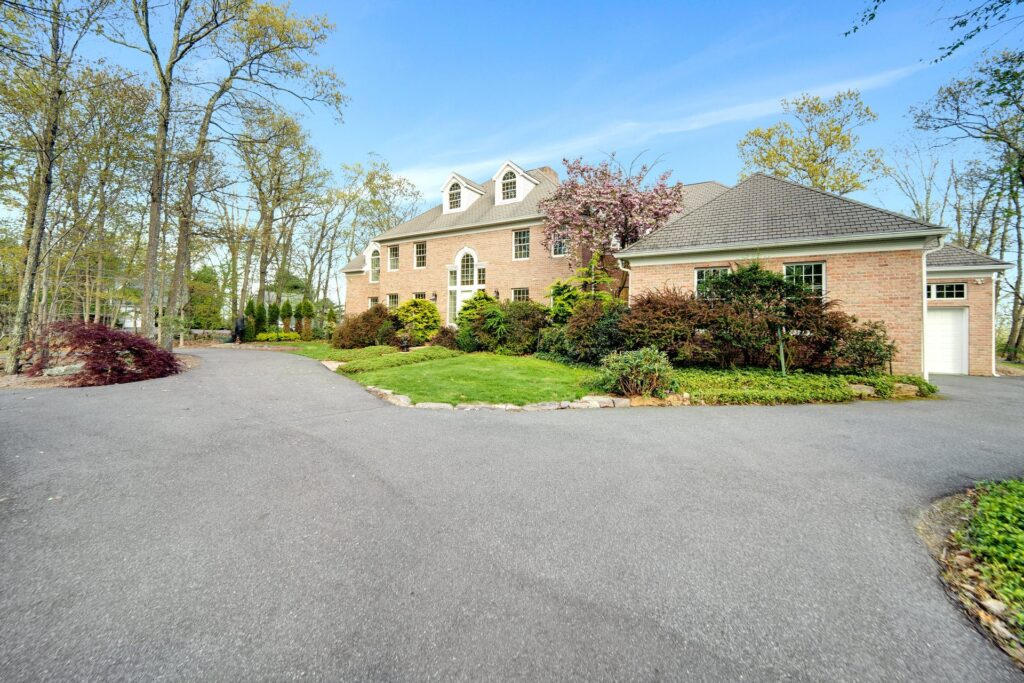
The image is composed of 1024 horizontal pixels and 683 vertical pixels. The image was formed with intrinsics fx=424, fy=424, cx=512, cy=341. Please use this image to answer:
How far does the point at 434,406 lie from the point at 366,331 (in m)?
12.3

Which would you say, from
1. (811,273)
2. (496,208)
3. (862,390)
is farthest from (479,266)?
(862,390)

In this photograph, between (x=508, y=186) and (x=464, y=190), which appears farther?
(x=464, y=190)

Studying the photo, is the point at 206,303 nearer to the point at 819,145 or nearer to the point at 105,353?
the point at 105,353

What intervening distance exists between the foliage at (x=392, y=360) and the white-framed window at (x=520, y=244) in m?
6.25

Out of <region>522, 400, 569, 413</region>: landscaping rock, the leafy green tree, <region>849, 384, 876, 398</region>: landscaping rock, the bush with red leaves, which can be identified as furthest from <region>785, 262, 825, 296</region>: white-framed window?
the leafy green tree

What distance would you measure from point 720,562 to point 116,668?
3.08 metres

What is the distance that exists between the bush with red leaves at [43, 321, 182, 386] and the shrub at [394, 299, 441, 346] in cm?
1001

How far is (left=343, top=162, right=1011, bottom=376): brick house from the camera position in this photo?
11031mm

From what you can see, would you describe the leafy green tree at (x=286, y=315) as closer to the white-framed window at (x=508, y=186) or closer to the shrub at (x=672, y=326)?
the white-framed window at (x=508, y=186)

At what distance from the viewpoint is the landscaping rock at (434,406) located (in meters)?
7.39

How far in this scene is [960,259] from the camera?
1502 centimetres

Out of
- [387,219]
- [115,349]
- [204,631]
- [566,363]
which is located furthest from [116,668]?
[387,219]

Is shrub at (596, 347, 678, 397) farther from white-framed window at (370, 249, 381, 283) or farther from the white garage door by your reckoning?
white-framed window at (370, 249, 381, 283)

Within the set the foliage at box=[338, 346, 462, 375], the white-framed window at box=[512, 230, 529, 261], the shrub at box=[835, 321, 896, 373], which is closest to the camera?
the shrub at box=[835, 321, 896, 373]
